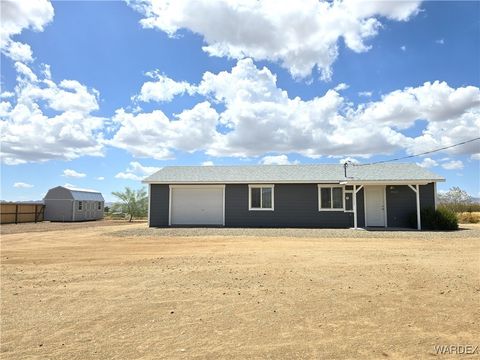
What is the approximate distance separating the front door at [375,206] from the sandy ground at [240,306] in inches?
396

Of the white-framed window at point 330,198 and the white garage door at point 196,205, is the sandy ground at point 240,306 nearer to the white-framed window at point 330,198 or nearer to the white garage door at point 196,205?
the white-framed window at point 330,198

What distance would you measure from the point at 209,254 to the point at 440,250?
652 centimetres

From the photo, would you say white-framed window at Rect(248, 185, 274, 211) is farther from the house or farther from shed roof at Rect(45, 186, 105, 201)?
shed roof at Rect(45, 186, 105, 201)

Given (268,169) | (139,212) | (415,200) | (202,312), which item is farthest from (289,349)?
(139,212)

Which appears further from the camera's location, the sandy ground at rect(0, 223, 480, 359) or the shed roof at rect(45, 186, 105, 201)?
the shed roof at rect(45, 186, 105, 201)

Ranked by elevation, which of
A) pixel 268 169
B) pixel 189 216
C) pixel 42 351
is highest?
Answer: pixel 268 169

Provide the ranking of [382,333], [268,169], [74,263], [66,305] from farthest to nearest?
[268,169], [74,263], [66,305], [382,333]

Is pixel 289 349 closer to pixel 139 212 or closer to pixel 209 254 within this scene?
Result: pixel 209 254

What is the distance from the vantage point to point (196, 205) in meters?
21.9

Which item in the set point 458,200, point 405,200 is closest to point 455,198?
point 458,200

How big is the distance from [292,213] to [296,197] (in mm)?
886

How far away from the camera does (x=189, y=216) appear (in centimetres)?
2197

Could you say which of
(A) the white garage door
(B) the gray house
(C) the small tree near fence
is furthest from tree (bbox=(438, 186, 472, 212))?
(B) the gray house

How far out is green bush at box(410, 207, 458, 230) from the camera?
60.2ft
